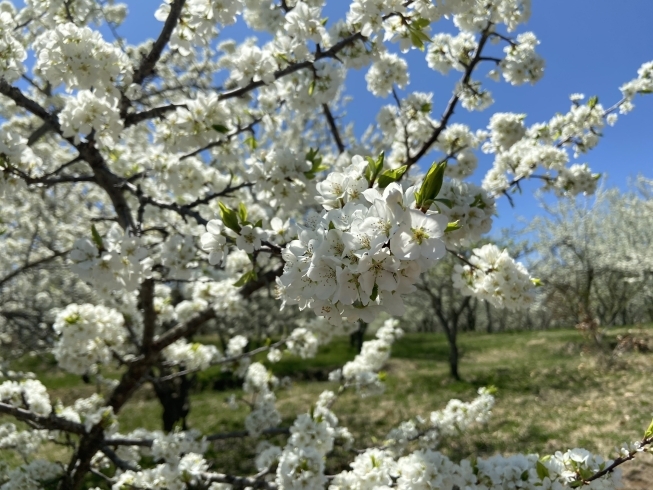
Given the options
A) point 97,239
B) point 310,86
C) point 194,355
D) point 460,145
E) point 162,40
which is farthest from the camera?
point 194,355

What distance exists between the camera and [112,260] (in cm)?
217

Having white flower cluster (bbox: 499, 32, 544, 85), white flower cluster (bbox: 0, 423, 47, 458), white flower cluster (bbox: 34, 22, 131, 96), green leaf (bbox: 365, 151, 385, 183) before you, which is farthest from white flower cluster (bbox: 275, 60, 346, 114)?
white flower cluster (bbox: 0, 423, 47, 458)

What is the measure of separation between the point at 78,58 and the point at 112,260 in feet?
3.62

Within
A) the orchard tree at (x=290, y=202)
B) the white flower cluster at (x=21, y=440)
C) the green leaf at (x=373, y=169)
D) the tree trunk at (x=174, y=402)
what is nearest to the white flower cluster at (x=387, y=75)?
the orchard tree at (x=290, y=202)

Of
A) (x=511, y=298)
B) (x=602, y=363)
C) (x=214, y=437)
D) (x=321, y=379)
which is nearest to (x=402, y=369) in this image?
(x=321, y=379)

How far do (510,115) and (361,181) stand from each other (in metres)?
3.02

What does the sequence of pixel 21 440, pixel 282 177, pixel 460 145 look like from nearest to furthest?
1. pixel 282 177
2. pixel 21 440
3. pixel 460 145

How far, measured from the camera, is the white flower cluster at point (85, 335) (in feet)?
10.6

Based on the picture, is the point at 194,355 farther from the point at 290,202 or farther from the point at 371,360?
the point at 290,202

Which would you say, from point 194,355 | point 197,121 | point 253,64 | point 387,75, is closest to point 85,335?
point 194,355

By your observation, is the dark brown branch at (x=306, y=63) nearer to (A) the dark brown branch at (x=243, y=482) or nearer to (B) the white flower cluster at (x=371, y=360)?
(A) the dark brown branch at (x=243, y=482)

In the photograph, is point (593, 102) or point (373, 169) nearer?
point (373, 169)

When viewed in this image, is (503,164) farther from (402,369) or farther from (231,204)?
(402,369)

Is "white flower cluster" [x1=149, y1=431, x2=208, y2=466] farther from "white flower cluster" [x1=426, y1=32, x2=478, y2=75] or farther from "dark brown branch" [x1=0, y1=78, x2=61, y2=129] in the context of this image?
"white flower cluster" [x1=426, y1=32, x2=478, y2=75]
